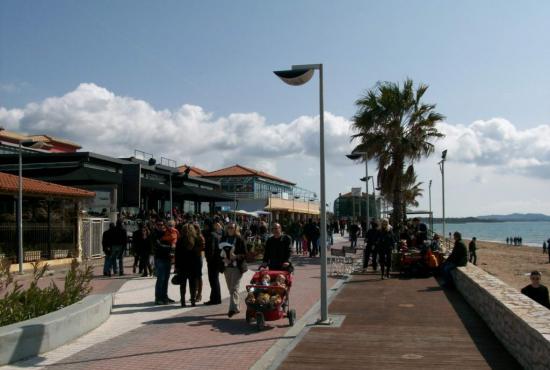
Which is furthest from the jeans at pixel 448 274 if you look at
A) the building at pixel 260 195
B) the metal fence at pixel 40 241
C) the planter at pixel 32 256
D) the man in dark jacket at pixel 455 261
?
the building at pixel 260 195

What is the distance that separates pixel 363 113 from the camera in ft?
95.0

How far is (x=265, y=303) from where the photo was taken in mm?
9109

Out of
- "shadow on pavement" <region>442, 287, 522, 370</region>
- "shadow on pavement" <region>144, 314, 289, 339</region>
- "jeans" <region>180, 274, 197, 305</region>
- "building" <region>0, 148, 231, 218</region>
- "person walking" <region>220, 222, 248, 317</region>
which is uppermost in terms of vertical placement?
"building" <region>0, 148, 231, 218</region>

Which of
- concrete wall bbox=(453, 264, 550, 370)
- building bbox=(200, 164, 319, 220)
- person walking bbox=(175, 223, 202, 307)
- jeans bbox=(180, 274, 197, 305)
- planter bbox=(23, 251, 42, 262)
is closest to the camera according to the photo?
concrete wall bbox=(453, 264, 550, 370)

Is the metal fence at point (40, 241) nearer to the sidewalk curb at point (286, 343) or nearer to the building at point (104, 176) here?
the building at point (104, 176)

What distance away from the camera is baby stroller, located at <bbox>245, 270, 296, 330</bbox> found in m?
9.11

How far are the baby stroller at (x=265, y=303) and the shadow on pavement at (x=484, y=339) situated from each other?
279cm

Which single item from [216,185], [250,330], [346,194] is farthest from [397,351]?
[346,194]

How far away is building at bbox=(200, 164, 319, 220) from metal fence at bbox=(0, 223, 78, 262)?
2537cm

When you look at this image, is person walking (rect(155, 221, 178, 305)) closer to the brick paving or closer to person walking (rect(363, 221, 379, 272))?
the brick paving

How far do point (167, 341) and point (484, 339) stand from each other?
174 inches

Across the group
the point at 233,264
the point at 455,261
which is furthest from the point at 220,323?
the point at 455,261

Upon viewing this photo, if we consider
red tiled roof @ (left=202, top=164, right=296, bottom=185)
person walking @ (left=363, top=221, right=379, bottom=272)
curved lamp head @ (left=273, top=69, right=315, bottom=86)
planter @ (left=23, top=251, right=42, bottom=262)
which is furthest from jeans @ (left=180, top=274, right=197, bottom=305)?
red tiled roof @ (left=202, top=164, right=296, bottom=185)

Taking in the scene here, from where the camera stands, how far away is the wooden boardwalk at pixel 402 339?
6957 mm
